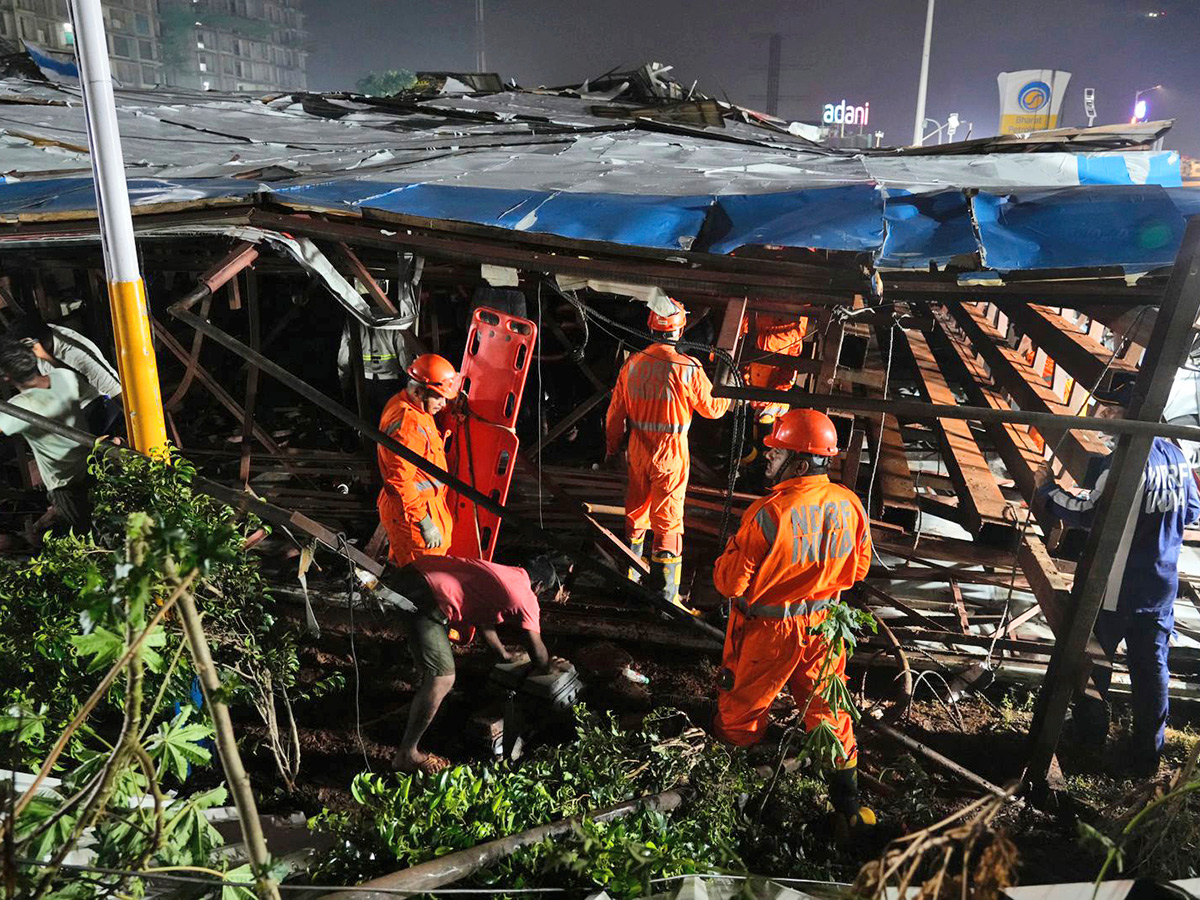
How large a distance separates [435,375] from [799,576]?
2.63 metres

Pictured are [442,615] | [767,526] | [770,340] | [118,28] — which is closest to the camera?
[767,526]

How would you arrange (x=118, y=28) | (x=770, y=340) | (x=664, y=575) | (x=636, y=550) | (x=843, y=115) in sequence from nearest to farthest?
(x=664, y=575)
(x=636, y=550)
(x=770, y=340)
(x=843, y=115)
(x=118, y=28)

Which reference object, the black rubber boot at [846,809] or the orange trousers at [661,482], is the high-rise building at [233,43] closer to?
the orange trousers at [661,482]

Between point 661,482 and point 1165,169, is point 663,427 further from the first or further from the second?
point 1165,169

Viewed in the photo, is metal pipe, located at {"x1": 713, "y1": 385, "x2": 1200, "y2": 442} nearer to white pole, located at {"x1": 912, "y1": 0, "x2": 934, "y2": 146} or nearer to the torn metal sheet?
the torn metal sheet

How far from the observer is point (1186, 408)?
3996 mm

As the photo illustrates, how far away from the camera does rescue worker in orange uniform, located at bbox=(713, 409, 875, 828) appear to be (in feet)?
12.9

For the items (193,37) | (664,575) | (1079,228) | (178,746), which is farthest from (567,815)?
(193,37)

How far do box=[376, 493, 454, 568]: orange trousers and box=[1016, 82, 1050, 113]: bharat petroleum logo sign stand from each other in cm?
1863

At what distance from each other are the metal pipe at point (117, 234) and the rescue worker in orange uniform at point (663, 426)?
3.25 metres

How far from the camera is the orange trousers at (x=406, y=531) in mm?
4840

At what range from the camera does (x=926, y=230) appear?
3986 millimetres

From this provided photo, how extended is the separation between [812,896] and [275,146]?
Answer: 26.9 feet

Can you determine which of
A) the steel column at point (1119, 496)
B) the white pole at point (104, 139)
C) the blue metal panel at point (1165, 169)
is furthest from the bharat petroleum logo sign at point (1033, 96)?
the white pole at point (104, 139)
